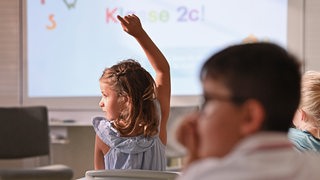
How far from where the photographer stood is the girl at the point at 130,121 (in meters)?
1.58

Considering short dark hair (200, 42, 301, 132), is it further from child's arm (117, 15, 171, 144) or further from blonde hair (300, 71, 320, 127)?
blonde hair (300, 71, 320, 127)

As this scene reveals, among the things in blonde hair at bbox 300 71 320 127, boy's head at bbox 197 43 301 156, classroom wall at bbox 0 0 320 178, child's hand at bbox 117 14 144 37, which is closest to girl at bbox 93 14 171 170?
child's hand at bbox 117 14 144 37

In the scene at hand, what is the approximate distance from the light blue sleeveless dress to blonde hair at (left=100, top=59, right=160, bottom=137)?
0.8 inches

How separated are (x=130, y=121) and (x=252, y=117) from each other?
950 mm

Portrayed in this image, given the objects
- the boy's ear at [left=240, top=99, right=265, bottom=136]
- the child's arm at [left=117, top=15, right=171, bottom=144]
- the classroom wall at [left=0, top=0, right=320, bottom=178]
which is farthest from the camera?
the classroom wall at [left=0, top=0, right=320, bottom=178]

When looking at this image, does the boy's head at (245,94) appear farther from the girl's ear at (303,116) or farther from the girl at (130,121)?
the girl's ear at (303,116)

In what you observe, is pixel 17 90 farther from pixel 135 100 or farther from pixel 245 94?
pixel 245 94

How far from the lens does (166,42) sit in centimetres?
453

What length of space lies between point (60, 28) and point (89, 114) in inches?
31.3

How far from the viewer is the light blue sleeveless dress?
157 cm

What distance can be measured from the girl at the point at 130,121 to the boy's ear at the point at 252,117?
0.93 meters

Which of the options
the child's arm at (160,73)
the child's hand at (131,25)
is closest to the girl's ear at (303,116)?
the child's arm at (160,73)

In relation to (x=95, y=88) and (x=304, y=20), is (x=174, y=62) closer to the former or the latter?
(x=95, y=88)

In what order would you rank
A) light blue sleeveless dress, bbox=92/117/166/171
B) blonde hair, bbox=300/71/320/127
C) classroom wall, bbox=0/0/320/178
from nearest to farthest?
light blue sleeveless dress, bbox=92/117/166/171, blonde hair, bbox=300/71/320/127, classroom wall, bbox=0/0/320/178
